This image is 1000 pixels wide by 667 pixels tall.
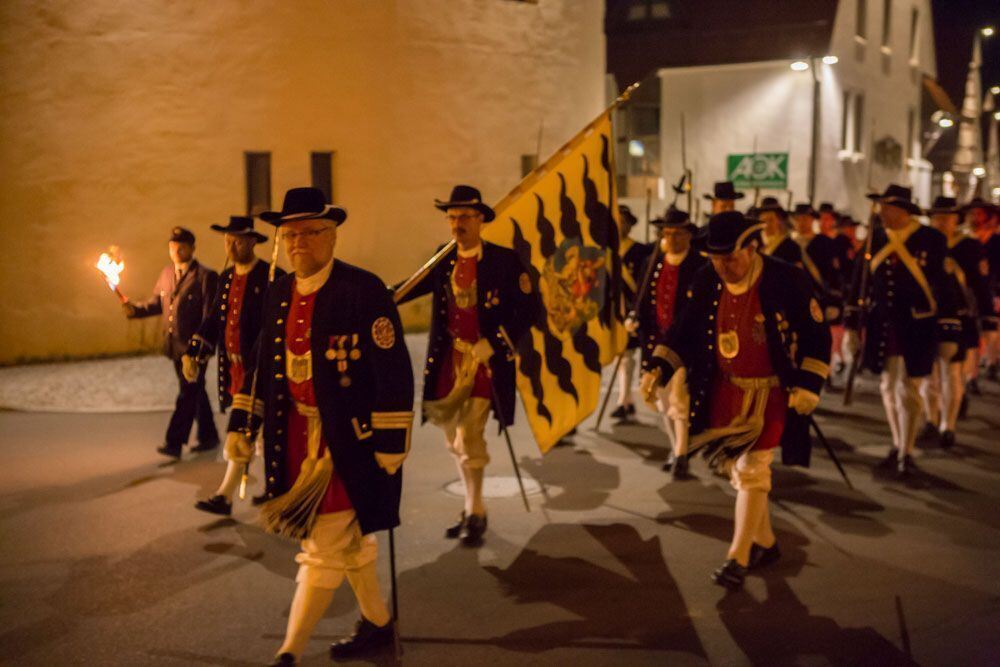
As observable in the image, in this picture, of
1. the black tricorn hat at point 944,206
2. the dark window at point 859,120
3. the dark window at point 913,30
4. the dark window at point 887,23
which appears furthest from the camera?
the dark window at point 913,30

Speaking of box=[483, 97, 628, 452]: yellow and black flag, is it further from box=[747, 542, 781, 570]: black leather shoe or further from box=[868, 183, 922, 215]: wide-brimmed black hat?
box=[868, 183, 922, 215]: wide-brimmed black hat

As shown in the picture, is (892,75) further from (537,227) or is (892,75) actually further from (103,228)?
(537,227)

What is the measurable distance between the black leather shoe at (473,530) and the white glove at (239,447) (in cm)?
144

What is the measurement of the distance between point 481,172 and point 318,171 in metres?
3.04

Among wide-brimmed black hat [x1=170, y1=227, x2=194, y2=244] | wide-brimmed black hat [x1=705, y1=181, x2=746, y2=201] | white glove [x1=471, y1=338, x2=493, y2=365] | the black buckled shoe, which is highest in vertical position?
wide-brimmed black hat [x1=705, y1=181, x2=746, y2=201]

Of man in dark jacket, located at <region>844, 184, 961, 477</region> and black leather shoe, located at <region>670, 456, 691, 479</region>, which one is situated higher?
man in dark jacket, located at <region>844, 184, 961, 477</region>

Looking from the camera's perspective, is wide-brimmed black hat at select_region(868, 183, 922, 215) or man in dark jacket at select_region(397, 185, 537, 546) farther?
wide-brimmed black hat at select_region(868, 183, 922, 215)

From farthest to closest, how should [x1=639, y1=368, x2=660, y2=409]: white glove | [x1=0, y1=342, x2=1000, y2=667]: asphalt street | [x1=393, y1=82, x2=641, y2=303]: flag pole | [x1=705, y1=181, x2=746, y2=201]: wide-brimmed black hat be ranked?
[x1=705, y1=181, x2=746, y2=201]: wide-brimmed black hat < [x1=393, y1=82, x2=641, y2=303]: flag pole < [x1=639, y1=368, x2=660, y2=409]: white glove < [x1=0, y1=342, x2=1000, y2=667]: asphalt street

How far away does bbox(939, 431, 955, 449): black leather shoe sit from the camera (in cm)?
992

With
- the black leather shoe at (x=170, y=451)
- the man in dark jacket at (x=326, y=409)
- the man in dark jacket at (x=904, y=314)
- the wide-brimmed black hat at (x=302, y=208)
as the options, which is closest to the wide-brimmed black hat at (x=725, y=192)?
the man in dark jacket at (x=904, y=314)

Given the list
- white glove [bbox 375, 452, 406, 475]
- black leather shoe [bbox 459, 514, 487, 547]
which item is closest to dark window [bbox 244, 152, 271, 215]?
black leather shoe [bbox 459, 514, 487, 547]

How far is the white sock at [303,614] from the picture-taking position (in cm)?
486

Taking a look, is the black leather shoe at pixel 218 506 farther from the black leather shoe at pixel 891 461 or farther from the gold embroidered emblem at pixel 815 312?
the black leather shoe at pixel 891 461

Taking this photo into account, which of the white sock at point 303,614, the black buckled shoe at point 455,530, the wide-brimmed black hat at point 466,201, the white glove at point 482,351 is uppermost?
the wide-brimmed black hat at point 466,201
